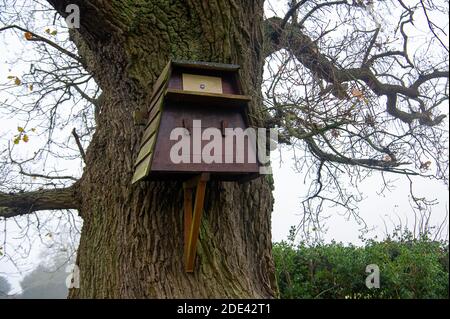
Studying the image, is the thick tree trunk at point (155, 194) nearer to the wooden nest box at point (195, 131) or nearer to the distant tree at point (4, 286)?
the wooden nest box at point (195, 131)

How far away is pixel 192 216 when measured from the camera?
58.7 inches

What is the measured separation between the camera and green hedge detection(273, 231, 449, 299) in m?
3.22

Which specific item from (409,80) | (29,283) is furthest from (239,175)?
(29,283)

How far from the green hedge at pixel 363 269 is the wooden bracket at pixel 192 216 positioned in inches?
84.0

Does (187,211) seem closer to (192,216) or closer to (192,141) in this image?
(192,216)

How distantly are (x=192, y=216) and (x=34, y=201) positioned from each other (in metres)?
1.26

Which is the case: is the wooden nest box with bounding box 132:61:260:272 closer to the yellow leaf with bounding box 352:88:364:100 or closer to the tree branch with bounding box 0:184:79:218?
the yellow leaf with bounding box 352:88:364:100

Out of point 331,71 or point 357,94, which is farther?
point 331,71

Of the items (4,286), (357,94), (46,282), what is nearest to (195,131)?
(357,94)

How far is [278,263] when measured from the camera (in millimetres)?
3779

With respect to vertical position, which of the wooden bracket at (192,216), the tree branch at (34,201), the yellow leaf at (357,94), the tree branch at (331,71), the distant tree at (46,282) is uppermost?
the tree branch at (331,71)

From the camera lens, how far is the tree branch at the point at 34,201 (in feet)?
7.15

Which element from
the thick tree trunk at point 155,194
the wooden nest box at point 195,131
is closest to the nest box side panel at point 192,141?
the wooden nest box at point 195,131
